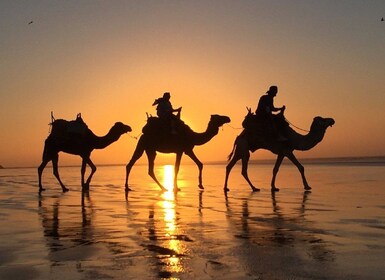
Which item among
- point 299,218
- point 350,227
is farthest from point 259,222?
point 350,227

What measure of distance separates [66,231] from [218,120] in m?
10.5

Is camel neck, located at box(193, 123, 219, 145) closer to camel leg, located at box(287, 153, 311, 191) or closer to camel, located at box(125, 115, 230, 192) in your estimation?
camel, located at box(125, 115, 230, 192)

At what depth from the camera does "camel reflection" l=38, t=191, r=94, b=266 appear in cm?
547

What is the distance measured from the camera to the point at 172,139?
16594 millimetres

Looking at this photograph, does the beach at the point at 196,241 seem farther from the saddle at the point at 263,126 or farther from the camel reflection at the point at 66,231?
the saddle at the point at 263,126

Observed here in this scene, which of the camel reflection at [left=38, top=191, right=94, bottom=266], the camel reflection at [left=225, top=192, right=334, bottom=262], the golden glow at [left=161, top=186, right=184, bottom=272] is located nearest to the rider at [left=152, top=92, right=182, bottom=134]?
the golden glow at [left=161, top=186, right=184, bottom=272]

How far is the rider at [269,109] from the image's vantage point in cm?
1548

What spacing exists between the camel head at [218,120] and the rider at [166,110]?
1.44 meters

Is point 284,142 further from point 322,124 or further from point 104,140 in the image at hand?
point 104,140

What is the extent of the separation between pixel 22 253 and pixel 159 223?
8.86 feet

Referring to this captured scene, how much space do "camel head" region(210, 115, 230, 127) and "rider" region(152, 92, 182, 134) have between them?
1.44 metres

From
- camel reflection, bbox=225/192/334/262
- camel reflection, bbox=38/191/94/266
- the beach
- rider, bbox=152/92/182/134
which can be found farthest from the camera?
rider, bbox=152/92/182/134

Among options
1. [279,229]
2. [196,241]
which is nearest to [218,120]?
[279,229]

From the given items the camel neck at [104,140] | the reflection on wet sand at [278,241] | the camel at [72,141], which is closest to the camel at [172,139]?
the camel neck at [104,140]
